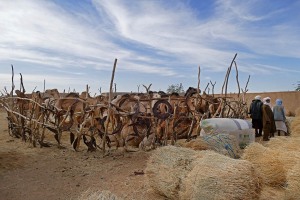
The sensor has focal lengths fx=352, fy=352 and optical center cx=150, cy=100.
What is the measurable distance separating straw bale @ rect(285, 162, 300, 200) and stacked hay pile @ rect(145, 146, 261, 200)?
2.07 feet

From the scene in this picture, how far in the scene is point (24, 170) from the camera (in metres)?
6.60

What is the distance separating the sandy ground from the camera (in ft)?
17.2

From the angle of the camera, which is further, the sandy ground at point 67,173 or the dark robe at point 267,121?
the dark robe at point 267,121

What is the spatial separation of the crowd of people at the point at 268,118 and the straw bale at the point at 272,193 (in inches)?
214

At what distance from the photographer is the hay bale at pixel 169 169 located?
439cm

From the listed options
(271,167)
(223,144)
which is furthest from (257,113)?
(271,167)

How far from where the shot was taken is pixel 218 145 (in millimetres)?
6453

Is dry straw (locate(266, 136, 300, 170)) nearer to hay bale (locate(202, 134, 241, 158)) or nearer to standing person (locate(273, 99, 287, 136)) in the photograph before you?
hay bale (locate(202, 134, 241, 158))

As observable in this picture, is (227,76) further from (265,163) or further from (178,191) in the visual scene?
(178,191)

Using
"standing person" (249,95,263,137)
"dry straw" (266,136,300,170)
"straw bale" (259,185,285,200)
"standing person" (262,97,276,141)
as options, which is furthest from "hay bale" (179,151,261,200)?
"standing person" (249,95,263,137)

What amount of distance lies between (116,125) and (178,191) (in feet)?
13.2

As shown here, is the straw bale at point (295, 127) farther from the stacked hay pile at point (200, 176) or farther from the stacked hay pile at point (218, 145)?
the stacked hay pile at point (200, 176)

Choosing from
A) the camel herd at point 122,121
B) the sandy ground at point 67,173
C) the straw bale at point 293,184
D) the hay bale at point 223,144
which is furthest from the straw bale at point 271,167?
the camel herd at point 122,121

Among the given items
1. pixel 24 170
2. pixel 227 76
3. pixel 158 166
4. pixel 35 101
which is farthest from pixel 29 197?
pixel 227 76
